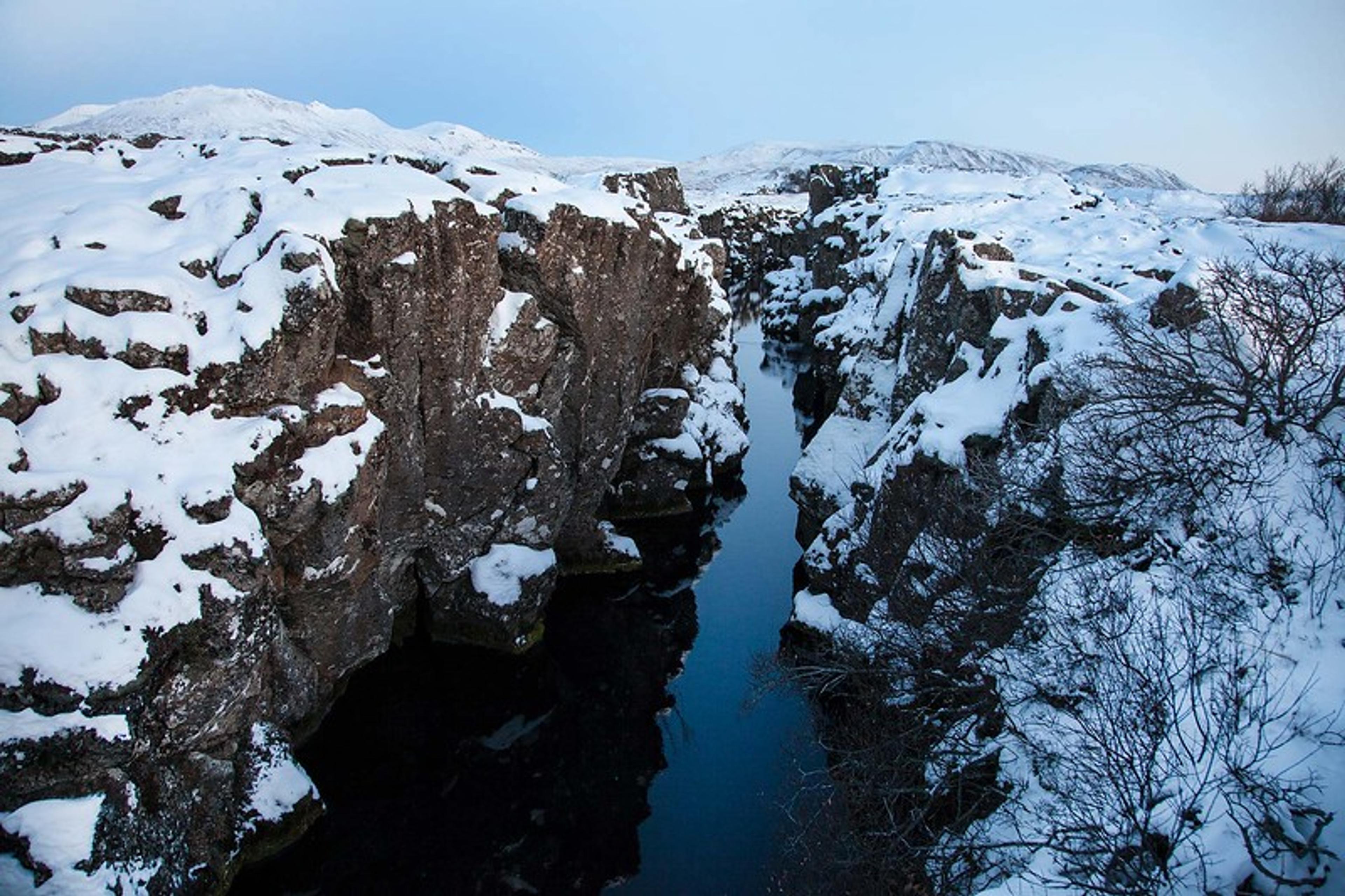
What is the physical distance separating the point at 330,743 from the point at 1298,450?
21482 mm

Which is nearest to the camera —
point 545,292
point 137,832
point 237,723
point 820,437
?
point 137,832

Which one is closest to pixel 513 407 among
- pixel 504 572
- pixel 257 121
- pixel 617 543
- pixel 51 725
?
pixel 504 572

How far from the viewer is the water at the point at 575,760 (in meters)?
16.5

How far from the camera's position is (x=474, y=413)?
2188cm

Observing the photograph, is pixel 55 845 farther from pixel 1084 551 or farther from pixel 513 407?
pixel 1084 551

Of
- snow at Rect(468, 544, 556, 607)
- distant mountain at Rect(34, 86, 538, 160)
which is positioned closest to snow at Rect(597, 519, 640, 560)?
snow at Rect(468, 544, 556, 607)

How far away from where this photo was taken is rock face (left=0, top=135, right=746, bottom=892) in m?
13.1

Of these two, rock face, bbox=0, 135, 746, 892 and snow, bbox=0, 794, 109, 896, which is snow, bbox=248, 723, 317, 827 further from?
snow, bbox=0, 794, 109, 896

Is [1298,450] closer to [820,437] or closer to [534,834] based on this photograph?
[534,834]

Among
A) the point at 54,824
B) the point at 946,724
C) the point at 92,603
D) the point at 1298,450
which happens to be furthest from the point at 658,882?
the point at 1298,450

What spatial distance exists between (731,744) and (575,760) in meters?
4.15

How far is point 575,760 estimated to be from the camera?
20.3 m

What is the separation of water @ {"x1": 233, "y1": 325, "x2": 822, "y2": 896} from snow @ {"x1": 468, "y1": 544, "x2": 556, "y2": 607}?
208 cm

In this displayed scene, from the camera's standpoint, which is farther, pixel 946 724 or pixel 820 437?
pixel 820 437
